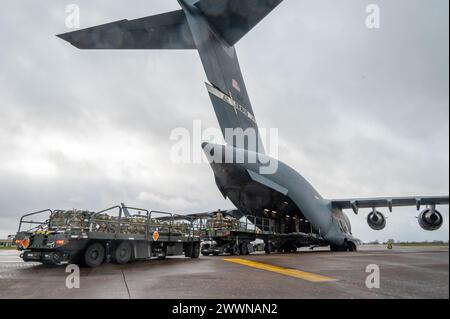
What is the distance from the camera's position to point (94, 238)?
9820 millimetres

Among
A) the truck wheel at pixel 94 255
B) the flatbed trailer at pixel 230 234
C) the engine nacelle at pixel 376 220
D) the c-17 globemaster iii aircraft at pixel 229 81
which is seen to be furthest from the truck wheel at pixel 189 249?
the engine nacelle at pixel 376 220

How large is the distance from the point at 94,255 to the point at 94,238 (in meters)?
0.75

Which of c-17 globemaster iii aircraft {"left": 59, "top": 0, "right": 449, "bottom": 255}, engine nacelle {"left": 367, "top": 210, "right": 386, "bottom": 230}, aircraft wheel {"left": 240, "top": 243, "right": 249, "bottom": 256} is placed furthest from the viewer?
engine nacelle {"left": 367, "top": 210, "right": 386, "bottom": 230}

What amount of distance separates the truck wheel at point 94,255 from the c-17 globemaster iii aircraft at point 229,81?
23.4ft

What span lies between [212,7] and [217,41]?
1.93 metres

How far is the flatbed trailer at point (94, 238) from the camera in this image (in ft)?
31.4

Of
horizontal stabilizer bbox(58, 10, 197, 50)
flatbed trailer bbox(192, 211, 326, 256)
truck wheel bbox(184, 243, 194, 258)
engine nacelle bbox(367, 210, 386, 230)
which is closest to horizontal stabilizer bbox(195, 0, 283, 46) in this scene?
horizontal stabilizer bbox(58, 10, 197, 50)

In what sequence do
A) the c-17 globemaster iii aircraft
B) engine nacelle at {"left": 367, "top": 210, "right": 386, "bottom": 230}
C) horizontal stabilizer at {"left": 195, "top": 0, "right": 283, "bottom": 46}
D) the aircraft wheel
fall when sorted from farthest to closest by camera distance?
engine nacelle at {"left": 367, "top": 210, "right": 386, "bottom": 230} → the aircraft wheel → the c-17 globemaster iii aircraft → horizontal stabilizer at {"left": 195, "top": 0, "right": 283, "bottom": 46}

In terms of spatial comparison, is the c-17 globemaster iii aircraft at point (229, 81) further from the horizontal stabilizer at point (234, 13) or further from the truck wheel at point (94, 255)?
the truck wheel at point (94, 255)

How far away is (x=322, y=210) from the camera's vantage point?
21.9 metres

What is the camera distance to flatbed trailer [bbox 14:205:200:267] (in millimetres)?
9570

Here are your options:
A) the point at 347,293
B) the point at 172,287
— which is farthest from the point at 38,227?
the point at 347,293

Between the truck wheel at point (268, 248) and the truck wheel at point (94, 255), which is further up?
the truck wheel at point (94, 255)

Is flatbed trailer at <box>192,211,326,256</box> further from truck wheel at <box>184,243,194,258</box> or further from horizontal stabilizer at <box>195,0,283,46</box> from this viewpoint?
horizontal stabilizer at <box>195,0,283,46</box>
